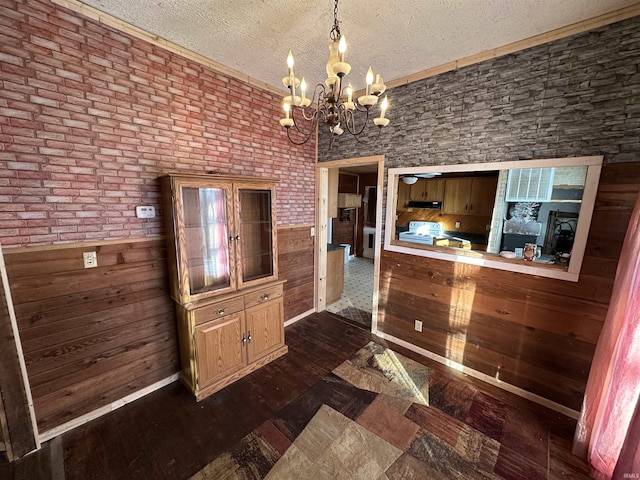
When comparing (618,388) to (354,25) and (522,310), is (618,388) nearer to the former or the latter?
(522,310)

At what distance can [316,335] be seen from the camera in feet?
10.5

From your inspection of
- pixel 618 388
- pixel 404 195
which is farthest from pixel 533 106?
pixel 404 195

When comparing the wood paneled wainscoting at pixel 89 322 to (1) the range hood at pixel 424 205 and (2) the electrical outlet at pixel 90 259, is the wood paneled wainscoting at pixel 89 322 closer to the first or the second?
(2) the electrical outlet at pixel 90 259

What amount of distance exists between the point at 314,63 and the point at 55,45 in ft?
6.08

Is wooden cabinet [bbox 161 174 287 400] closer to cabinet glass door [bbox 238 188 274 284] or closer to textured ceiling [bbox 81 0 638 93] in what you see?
cabinet glass door [bbox 238 188 274 284]

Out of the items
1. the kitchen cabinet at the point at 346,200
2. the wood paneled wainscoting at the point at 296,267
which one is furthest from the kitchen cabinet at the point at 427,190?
the wood paneled wainscoting at the point at 296,267

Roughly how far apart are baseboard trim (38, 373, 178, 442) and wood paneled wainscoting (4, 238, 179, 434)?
3cm

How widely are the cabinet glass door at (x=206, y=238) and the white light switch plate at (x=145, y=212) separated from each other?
0.86ft

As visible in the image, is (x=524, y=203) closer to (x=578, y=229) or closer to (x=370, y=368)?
(x=578, y=229)

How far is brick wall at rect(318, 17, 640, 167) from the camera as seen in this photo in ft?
5.66

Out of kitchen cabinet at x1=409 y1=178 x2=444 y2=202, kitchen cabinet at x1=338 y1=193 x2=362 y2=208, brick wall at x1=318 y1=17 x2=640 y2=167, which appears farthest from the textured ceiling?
kitchen cabinet at x1=338 y1=193 x2=362 y2=208

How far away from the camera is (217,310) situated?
87.5 inches

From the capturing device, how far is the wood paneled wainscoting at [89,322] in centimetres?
167

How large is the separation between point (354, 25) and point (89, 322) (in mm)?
2962
